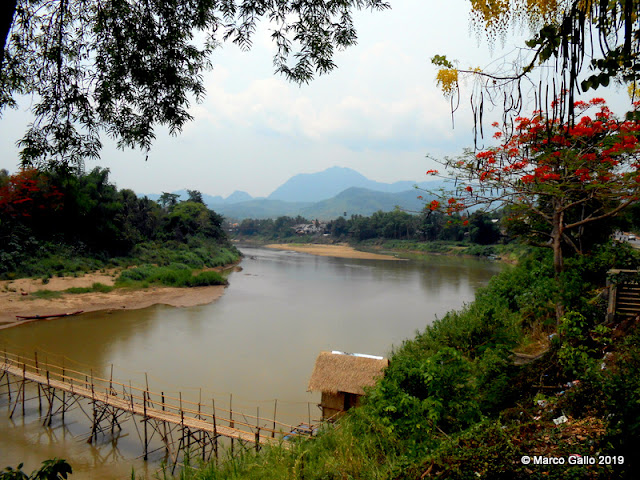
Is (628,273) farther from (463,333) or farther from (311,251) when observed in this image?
(311,251)

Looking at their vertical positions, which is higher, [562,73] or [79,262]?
[562,73]

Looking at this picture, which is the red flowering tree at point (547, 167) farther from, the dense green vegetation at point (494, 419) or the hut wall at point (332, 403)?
the hut wall at point (332, 403)

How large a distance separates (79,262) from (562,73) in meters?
26.3

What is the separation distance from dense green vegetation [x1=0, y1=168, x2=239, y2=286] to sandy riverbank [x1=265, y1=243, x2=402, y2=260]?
16386mm

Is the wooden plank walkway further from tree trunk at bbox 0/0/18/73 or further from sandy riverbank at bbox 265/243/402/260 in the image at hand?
sandy riverbank at bbox 265/243/402/260

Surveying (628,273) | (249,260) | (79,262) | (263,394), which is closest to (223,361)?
(263,394)

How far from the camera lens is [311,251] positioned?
55312 millimetres

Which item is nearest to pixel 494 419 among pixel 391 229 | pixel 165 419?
pixel 165 419

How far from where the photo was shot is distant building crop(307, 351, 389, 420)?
7148 mm

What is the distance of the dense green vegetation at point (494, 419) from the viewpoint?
8.29 ft

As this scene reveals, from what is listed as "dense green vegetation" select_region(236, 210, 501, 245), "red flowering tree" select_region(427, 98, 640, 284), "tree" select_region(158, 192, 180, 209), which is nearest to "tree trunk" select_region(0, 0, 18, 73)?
"red flowering tree" select_region(427, 98, 640, 284)

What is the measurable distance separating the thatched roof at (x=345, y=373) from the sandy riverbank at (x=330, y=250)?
37.1m

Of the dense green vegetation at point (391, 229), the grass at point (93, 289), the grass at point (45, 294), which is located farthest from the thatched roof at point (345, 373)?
the dense green vegetation at point (391, 229)

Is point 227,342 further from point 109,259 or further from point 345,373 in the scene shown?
point 109,259
